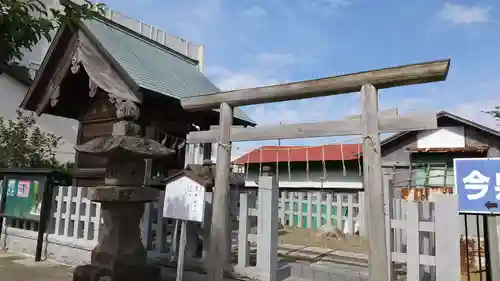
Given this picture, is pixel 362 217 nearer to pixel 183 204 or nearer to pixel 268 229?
pixel 268 229

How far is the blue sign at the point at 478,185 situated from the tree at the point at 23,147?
13.1 m

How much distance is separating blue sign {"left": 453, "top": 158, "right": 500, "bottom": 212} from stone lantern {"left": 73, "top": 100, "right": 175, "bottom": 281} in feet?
13.7

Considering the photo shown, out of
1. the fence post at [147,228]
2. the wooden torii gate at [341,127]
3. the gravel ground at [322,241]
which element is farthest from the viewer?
the gravel ground at [322,241]

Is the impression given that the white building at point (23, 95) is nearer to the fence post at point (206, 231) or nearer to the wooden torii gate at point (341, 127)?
the wooden torii gate at point (341, 127)

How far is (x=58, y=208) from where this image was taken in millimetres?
8281

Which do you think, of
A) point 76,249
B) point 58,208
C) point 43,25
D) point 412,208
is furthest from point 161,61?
point 412,208

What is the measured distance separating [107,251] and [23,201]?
13.9ft

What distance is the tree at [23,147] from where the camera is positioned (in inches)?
491

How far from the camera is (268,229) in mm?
5379

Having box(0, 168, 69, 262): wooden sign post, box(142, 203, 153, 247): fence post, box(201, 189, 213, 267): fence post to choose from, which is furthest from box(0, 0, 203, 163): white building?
box(201, 189, 213, 267): fence post

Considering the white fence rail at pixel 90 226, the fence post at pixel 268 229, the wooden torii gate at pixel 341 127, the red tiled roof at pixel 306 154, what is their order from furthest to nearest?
1. the red tiled roof at pixel 306 154
2. the white fence rail at pixel 90 226
3. the fence post at pixel 268 229
4. the wooden torii gate at pixel 341 127

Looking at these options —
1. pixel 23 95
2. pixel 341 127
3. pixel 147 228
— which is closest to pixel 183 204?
pixel 147 228

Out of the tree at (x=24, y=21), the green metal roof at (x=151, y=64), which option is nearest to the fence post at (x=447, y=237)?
the tree at (x=24, y=21)

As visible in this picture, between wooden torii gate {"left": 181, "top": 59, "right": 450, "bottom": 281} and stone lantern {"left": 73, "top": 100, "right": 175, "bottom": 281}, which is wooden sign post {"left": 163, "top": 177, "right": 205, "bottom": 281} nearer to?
wooden torii gate {"left": 181, "top": 59, "right": 450, "bottom": 281}
